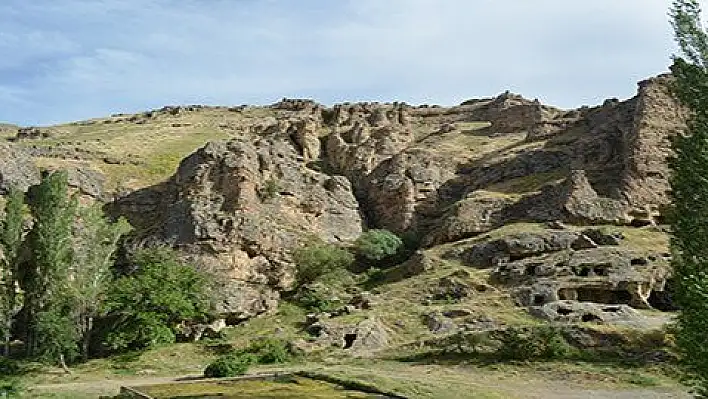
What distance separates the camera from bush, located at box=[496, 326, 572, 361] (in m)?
37.7

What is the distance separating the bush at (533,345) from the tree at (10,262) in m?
29.7

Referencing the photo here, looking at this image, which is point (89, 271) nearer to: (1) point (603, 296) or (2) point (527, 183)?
(1) point (603, 296)

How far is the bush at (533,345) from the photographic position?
1484 inches

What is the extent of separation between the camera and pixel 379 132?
92375mm

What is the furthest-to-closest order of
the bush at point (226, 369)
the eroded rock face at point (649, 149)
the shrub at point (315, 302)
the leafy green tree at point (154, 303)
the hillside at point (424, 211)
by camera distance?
1. the eroded rock face at point (649, 149)
2. the shrub at point (315, 302)
3. the hillside at point (424, 211)
4. the leafy green tree at point (154, 303)
5. the bush at point (226, 369)

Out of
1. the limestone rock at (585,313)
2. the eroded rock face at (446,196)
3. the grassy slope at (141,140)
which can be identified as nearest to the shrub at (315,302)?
the eroded rock face at (446,196)

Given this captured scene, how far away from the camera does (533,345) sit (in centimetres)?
3806

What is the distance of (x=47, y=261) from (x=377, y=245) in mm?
29843

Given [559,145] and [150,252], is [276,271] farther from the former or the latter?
[559,145]

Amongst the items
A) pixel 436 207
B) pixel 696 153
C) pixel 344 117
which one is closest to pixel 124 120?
pixel 344 117

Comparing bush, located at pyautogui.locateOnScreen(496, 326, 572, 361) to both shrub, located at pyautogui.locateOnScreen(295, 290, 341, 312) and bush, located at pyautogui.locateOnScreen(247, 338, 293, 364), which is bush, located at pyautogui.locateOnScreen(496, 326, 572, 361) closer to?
bush, located at pyautogui.locateOnScreen(247, 338, 293, 364)

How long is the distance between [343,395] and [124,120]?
10787 centimetres

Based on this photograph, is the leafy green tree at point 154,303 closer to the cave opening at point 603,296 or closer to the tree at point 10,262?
the tree at point 10,262

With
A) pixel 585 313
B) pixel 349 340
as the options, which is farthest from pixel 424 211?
pixel 585 313
